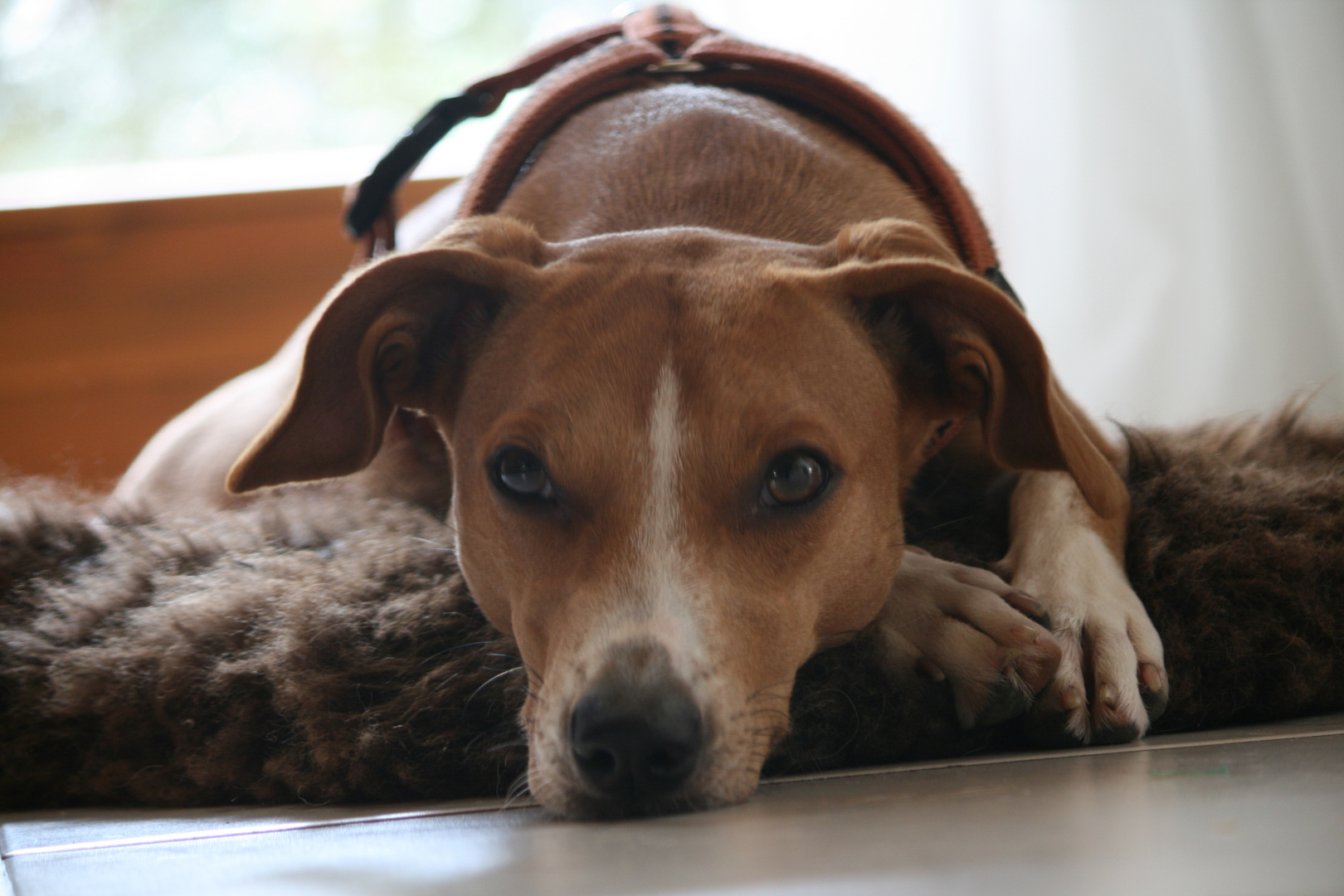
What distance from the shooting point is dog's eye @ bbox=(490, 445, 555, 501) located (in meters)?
1.44

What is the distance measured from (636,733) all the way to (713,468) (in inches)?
13.4

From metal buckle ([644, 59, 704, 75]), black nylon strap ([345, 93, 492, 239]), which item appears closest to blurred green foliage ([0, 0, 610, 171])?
black nylon strap ([345, 93, 492, 239])

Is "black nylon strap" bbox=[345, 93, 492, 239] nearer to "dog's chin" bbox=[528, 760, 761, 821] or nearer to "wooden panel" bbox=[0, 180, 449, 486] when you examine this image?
"dog's chin" bbox=[528, 760, 761, 821]

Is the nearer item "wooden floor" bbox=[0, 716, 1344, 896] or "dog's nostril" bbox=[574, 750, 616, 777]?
"wooden floor" bbox=[0, 716, 1344, 896]

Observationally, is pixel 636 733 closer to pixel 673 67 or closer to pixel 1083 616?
pixel 1083 616

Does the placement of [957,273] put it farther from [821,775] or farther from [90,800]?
[90,800]

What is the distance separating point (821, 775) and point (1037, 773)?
25 centimetres

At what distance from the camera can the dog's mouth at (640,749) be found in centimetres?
Result: 114

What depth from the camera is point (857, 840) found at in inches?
37.2

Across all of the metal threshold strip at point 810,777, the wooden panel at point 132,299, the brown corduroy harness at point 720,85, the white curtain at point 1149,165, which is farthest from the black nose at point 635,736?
the wooden panel at point 132,299

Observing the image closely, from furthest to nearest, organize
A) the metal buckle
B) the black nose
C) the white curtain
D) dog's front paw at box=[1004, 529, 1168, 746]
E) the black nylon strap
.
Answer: the white curtain
the black nylon strap
the metal buckle
dog's front paw at box=[1004, 529, 1168, 746]
the black nose

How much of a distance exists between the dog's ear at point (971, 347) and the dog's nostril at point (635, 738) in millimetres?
651

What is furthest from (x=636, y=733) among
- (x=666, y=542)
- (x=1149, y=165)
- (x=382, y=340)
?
(x=1149, y=165)

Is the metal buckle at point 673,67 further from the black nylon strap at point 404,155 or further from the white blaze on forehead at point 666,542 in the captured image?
the white blaze on forehead at point 666,542
